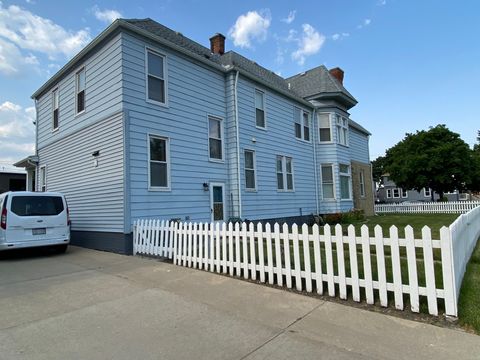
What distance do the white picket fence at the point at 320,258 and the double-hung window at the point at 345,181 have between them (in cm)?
1085

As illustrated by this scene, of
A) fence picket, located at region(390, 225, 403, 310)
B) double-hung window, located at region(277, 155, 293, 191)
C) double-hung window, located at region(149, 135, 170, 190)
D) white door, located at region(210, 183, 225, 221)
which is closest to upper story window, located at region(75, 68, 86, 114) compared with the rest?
double-hung window, located at region(149, 135, 170, 190)

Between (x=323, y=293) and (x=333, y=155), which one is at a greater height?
(x=333, y=155)

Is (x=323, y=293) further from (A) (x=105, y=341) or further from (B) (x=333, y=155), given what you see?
(B) (x=333, y=155)

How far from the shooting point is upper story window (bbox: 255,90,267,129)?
47.4 ft

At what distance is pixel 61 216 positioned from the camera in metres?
9.09

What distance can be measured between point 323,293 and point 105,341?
3290mm

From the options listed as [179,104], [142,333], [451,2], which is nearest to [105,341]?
[142,333]

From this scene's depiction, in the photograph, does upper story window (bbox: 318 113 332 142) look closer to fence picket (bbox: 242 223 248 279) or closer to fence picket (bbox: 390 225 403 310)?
fence picket (bbox: 242 223 248 279)

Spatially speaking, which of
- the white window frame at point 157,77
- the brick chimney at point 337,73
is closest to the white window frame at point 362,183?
the brick chimney at point 337,73

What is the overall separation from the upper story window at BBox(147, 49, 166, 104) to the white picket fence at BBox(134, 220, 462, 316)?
424cm

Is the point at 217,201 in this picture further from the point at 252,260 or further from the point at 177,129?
the point at 252,260

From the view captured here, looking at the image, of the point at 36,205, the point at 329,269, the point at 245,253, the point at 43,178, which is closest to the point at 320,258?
the point at 329,269

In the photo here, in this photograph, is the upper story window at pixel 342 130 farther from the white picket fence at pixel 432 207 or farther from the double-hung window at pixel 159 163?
the double-hung window at pixel 159 163

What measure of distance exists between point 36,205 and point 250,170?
785cm
